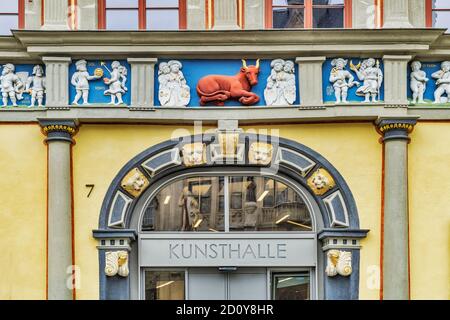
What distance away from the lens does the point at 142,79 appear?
84.7 feet

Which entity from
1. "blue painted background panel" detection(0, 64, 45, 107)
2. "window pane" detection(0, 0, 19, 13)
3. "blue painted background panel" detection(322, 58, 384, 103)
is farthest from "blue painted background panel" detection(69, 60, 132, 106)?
"blue painted background panel" detection(322, 58, 384, 103)

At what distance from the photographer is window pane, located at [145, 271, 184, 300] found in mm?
25812

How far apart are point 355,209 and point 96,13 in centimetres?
551

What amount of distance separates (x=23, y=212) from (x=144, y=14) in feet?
13.0

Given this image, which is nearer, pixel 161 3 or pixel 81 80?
pixel 81 80

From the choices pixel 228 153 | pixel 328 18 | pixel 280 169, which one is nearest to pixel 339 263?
pixel 280 169

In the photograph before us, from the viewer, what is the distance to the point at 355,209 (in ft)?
84.2

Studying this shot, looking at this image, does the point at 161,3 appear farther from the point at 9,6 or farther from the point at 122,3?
the point at 9,6

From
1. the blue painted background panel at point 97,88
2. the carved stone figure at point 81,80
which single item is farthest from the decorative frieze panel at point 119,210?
the carved stone figure at point 81,80

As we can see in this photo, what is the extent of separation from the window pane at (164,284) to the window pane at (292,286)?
5.23 feet

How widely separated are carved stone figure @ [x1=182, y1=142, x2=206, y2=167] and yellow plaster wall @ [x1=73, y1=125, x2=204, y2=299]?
26 cm

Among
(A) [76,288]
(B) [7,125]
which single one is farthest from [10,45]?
(A) [76,288]

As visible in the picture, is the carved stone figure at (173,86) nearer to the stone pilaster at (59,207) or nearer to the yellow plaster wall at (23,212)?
the stone pilaster at (59,207)

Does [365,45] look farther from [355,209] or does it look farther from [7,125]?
[7,125]
